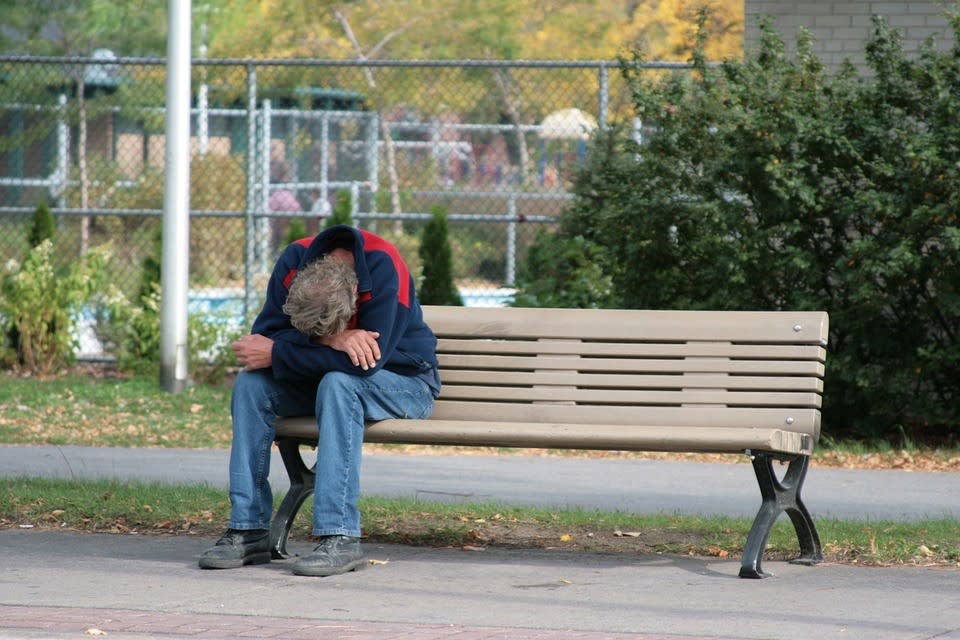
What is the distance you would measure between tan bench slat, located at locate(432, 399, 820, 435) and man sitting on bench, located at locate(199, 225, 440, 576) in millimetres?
408

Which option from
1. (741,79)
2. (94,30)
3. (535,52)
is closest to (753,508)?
(741,79)

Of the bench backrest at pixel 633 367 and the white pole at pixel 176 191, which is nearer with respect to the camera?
the bench backrest at pixel 633 367

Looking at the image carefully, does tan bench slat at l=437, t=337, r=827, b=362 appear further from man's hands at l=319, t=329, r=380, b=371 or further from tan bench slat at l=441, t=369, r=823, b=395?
man's hands at l=319, t=329, r=380, b=371

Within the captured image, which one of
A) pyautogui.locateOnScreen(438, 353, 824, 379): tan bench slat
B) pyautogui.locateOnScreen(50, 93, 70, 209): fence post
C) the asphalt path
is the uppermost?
pyautogui.locateOnScreen(50, 93, 70, 209): fence post

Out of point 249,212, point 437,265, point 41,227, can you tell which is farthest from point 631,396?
point 41,227

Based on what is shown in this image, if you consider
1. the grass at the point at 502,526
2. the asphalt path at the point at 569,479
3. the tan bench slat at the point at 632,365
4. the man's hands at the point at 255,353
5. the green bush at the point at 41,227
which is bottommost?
the asphalt path at the point at 569,479

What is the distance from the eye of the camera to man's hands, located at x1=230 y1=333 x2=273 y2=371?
537 cm

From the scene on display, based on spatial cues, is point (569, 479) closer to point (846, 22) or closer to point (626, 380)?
point (626, 380)

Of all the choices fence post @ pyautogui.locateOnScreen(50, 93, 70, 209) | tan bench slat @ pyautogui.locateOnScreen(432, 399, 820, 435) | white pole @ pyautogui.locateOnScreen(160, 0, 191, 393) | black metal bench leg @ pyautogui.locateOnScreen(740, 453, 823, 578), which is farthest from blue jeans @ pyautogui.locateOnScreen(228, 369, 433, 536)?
fence post @ pyautogui.locateOnScreen(50, 93, 70, 209)

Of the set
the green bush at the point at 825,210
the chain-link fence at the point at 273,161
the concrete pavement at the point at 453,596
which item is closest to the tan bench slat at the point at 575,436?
the concrete pavement at the point at 453,596

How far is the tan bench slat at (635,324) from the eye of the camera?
5.67 meters

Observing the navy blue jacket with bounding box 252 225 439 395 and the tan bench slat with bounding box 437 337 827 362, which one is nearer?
the navy blue jacket with bounding box 252 225 439 395

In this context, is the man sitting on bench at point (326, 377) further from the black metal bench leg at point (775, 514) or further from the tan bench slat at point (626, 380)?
the black metal bench leg at point (775, 514)

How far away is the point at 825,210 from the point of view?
8.96 metres
